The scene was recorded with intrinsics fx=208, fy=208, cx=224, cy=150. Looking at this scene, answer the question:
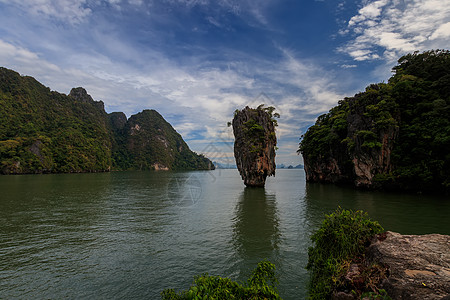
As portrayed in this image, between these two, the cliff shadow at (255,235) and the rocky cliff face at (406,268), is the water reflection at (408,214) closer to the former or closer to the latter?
the cliff shadow at (255,235)

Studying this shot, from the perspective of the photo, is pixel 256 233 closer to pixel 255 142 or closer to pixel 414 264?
pixel 414 264

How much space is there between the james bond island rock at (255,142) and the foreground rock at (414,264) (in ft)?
111

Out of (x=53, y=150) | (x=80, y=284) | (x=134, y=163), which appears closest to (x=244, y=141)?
(x=80, y=284)

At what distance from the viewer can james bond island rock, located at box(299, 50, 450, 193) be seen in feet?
89.5

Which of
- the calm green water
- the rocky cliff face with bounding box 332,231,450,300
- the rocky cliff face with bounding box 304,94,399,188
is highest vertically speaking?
the rocky cliff face with bounding box 304,94,399,188

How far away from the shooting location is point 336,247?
666 cm

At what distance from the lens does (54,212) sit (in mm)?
21109

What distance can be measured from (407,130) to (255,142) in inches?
915

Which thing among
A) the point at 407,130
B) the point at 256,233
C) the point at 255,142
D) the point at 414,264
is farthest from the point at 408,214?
the point at 255,142

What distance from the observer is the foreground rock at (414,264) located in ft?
13.7

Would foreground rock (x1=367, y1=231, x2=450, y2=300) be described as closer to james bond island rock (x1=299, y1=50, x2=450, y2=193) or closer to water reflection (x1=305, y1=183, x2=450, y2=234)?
water reflection (x1=305, y1=183, x2=450, y2=234)

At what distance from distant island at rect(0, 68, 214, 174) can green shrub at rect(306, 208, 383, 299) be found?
4481 inches

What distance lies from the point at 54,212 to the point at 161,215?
36.2ft

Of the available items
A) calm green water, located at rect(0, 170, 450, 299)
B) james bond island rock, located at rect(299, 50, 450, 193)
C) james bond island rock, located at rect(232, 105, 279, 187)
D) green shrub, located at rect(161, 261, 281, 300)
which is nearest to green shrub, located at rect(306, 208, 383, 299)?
calm green water, located at rect(0, 170, 450, 299)
